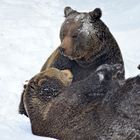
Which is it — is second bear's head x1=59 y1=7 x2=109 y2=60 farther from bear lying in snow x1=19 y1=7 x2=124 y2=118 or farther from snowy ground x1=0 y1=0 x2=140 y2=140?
snowy ground x1=0 y1=0 x2=140 y2=140

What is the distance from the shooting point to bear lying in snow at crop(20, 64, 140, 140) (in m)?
3.61

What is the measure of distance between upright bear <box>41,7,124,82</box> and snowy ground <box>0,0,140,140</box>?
1.69ft

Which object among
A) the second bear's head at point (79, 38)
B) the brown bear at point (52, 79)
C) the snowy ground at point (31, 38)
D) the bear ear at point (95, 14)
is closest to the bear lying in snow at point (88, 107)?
the brown bear at point (52, 79)

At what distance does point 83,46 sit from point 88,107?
817mm

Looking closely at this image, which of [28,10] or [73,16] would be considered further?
[28,10]

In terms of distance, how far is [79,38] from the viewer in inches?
177

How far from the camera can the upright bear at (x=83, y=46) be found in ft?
14.7

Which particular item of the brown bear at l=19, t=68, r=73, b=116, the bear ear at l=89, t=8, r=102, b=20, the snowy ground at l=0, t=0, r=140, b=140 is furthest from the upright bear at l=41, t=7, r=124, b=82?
the snowy ground at l=0, t=0, r=140, b=140

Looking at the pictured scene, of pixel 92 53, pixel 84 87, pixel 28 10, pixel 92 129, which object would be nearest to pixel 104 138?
pixel 92 129

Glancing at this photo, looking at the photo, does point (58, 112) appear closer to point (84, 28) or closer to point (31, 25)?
point (84, 28)

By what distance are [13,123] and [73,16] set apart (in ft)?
2.82

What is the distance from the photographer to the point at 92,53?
450 cm

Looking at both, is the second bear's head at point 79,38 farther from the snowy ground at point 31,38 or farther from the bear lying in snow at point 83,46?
the snowy ground at point 31,38

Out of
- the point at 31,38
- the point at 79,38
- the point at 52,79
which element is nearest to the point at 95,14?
the point at 79,38
